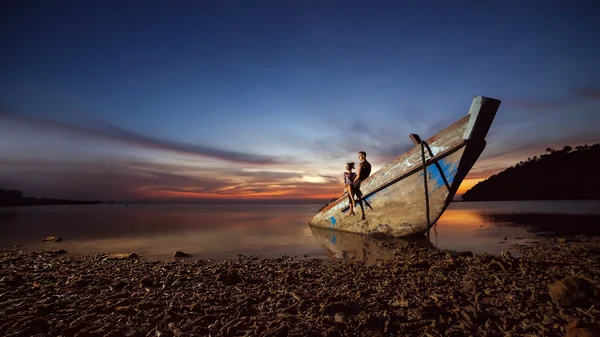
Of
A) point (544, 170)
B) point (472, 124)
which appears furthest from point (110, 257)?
point (544, 170)

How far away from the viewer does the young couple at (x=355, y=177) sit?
9641mm

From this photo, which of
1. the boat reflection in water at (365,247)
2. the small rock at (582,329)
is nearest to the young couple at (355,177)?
the boat reflection in water at (365,247)

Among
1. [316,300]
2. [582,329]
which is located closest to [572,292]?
[582,329]

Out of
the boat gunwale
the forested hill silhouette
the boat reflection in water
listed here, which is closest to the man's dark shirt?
the boat gunwale

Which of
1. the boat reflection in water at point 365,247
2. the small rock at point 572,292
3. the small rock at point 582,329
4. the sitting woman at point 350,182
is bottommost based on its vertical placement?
the boat reflection in water at point 365,247

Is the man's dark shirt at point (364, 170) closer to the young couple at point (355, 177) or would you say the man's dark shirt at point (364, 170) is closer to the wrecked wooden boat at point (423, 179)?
the young couple at point (355, 177)

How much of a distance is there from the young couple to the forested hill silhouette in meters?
74.5

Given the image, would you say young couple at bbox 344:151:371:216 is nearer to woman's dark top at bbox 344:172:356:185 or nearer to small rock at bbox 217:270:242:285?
woman's dark top at bbox 344:172:356:185

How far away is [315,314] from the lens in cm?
297

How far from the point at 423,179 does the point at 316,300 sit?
5.79m

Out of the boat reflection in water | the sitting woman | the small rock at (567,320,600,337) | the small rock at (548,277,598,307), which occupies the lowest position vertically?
the boat reflection in water

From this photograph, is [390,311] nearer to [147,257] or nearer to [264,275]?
[264,275]

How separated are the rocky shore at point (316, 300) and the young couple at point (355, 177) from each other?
177 inches

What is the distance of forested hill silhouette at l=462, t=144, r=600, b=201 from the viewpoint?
59.3 meters
